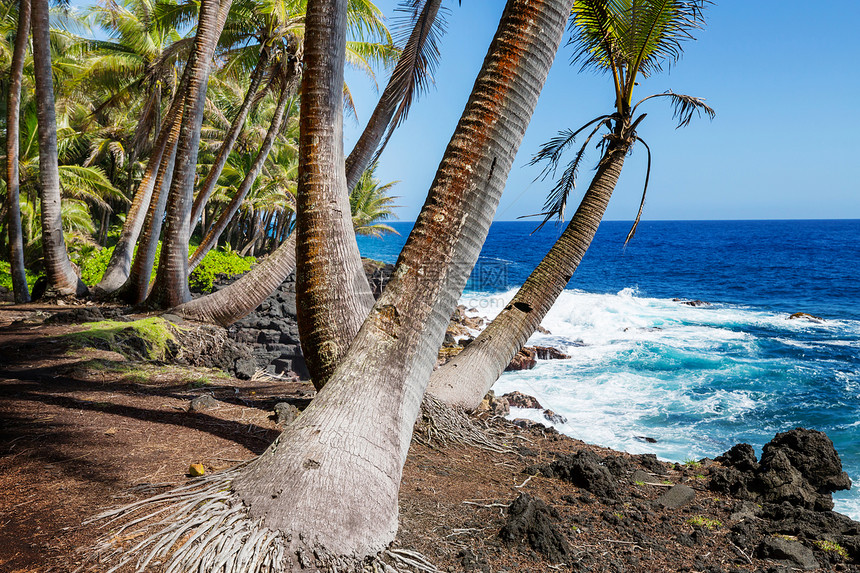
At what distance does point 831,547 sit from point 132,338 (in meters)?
8.11

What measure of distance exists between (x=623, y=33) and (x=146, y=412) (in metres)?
6.56

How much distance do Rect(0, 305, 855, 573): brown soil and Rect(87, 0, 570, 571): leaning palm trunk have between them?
41 cm

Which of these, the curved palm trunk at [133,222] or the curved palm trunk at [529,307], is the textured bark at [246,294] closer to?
the curved palm trunk at [529,307]

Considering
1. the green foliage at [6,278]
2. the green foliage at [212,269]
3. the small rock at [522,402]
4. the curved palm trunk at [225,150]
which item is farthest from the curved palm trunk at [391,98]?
the green foliage at [6,278]

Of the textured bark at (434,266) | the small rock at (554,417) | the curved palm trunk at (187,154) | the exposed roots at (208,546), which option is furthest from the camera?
the small rock at (554,417)

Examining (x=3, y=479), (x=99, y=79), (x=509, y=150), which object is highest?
(x=99, y=79)

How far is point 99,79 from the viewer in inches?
730

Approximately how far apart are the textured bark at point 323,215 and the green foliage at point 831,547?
11.7 ft

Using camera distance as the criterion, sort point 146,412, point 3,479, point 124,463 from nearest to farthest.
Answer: point 3,479 < point 124,463 < point 146,412

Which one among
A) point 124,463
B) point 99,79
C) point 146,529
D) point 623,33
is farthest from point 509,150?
point 99,79

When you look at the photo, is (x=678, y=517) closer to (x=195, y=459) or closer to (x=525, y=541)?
(x=525, y=541)

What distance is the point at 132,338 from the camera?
7.63 metres

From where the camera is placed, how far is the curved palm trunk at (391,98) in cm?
586

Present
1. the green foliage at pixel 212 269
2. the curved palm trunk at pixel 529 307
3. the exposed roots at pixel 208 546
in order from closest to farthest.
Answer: the exposed roots at pixel 208 546 < the curved palm trunk at pixel 529 307 < the green foliage at pixel 212 269
